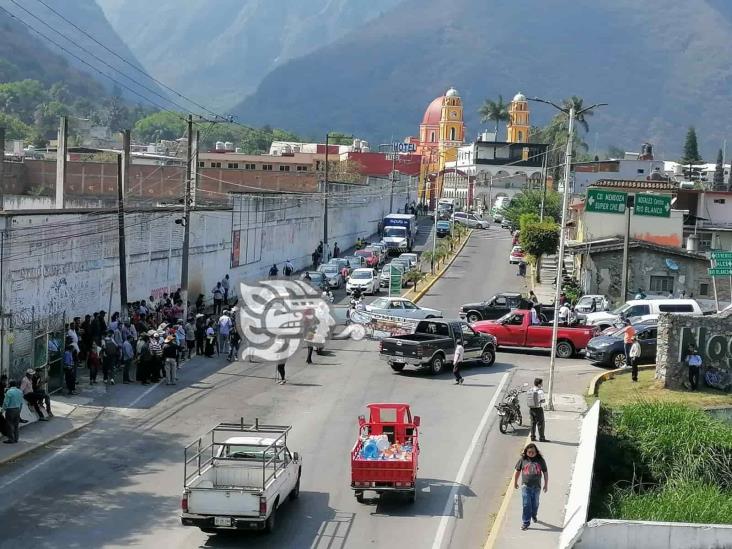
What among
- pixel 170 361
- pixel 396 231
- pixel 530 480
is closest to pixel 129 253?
pixel 170 361

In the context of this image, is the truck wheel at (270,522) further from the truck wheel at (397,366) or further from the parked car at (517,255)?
the parked car at (517,255)

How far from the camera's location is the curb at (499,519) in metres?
17.2

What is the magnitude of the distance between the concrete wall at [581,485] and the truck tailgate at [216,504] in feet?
15.2

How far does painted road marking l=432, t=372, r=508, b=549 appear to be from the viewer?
17703mm

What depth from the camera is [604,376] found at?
31.7 m

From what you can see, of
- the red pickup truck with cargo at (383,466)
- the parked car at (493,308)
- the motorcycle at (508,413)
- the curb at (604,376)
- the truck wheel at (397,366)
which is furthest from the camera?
the parked car at (493,308)

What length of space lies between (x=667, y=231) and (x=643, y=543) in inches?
1749

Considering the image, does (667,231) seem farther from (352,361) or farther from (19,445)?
(19,445)

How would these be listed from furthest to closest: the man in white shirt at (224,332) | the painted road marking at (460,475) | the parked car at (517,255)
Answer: the parked car at (517,255) < the man in white shirt at (224,332) < the painted road marking at (460,475)

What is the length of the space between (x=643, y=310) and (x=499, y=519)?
22799 millimetres

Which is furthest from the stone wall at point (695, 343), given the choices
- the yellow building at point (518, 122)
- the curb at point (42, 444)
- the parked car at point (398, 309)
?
the yellow building at point (518, 122)

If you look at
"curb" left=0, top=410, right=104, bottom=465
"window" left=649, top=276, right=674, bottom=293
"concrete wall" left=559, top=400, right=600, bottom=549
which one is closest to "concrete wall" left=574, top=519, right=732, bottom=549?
"concrete wall" left=559, top=400, right=600, bottom=549

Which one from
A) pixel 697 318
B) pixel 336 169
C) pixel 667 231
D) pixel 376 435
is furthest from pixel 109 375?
pixel 336 169

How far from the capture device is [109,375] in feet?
94.5
